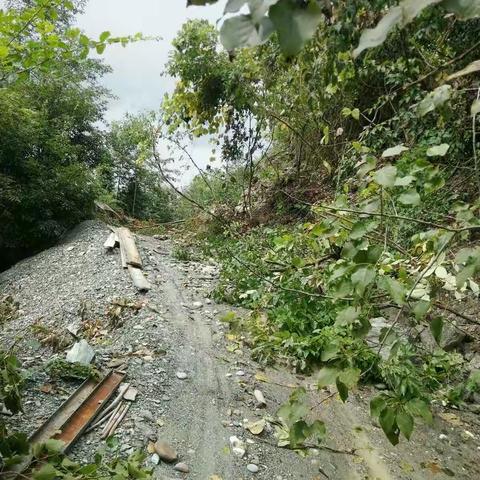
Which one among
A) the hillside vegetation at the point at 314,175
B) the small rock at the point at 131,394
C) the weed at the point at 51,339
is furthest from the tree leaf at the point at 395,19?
the weed at the point at 51,339

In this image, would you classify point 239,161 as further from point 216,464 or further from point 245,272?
point 216,464

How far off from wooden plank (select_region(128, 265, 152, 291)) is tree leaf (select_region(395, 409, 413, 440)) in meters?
4.66

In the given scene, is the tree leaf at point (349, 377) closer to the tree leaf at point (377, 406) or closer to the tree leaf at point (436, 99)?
the tree leaf at point (377, 406)

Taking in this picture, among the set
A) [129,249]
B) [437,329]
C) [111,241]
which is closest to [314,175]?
[129,249]

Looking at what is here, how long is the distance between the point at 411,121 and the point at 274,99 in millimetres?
2642

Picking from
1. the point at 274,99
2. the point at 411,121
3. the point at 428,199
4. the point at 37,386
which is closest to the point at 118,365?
the point at 37,386

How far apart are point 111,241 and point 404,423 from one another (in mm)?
6927

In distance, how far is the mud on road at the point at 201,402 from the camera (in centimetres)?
252

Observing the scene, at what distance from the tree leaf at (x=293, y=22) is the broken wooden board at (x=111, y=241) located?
700 centimetres

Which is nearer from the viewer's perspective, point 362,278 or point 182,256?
point 362,278

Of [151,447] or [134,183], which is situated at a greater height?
[134,183]

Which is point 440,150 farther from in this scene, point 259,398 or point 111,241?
point 111,241

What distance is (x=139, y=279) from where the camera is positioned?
218 inches

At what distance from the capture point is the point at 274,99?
732 centimetres
